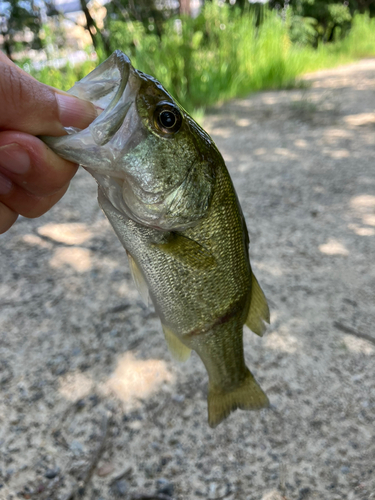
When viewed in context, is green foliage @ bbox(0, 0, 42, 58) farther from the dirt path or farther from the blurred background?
the dirt path

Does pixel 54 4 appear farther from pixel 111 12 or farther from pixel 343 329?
pixel 343 329

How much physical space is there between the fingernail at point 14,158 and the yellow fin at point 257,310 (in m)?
0.76

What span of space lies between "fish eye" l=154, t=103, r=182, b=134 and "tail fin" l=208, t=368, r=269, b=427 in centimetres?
93

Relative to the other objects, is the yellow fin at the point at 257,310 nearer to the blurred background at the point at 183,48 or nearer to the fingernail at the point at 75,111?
the fingernail at the point at 75,111

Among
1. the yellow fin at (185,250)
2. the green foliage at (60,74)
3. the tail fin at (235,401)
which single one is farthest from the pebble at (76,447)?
the green foliage at (60,74)

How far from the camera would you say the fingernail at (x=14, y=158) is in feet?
2.97

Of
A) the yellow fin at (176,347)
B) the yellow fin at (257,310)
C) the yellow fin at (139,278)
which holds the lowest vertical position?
the yellow fin at (176,347)

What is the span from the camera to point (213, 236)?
3.44 feet

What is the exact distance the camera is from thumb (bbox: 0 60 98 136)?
0.85 m

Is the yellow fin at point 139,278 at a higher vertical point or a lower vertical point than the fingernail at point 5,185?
lower

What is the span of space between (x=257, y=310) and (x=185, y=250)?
1.20 feet

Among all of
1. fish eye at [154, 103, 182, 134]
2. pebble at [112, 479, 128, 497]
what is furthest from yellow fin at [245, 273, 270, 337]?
pebble at [112, 479, 128, 497]

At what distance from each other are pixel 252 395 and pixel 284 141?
13.8ft

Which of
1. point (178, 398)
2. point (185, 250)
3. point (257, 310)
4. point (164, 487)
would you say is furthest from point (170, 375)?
point (185, 250)
